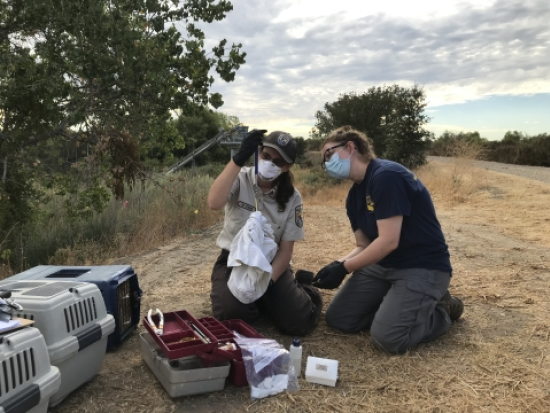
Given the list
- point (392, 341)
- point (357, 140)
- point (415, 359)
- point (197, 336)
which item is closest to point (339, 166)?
point (357, 140)

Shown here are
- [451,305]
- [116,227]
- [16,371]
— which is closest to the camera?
[16,371]

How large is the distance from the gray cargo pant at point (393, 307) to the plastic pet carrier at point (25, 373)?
73.0 inches

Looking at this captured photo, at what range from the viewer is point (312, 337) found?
2.94 metres

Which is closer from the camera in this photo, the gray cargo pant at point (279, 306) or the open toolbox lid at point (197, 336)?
the open toolbox lid at point (197, 336)

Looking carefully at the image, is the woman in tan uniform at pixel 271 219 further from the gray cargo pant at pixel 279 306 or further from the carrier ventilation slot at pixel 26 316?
the carrier ventilation slot at pixel 26 316

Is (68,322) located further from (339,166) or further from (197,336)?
(339,166)

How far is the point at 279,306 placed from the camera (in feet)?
9.60

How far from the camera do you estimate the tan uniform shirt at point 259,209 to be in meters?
3.07

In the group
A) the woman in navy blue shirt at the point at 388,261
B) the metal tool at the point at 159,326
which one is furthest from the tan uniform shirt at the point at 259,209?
the metal tool at the point at 159,326

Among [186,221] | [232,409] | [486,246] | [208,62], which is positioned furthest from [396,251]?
[186,221]

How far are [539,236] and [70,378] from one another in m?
6.14

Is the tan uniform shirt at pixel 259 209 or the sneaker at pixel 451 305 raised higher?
the tan uniform shirt at pixel 259 209

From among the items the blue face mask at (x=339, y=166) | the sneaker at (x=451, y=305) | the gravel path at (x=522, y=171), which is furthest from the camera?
the gravel path at (x=522, y=171)

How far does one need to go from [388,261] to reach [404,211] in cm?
47
